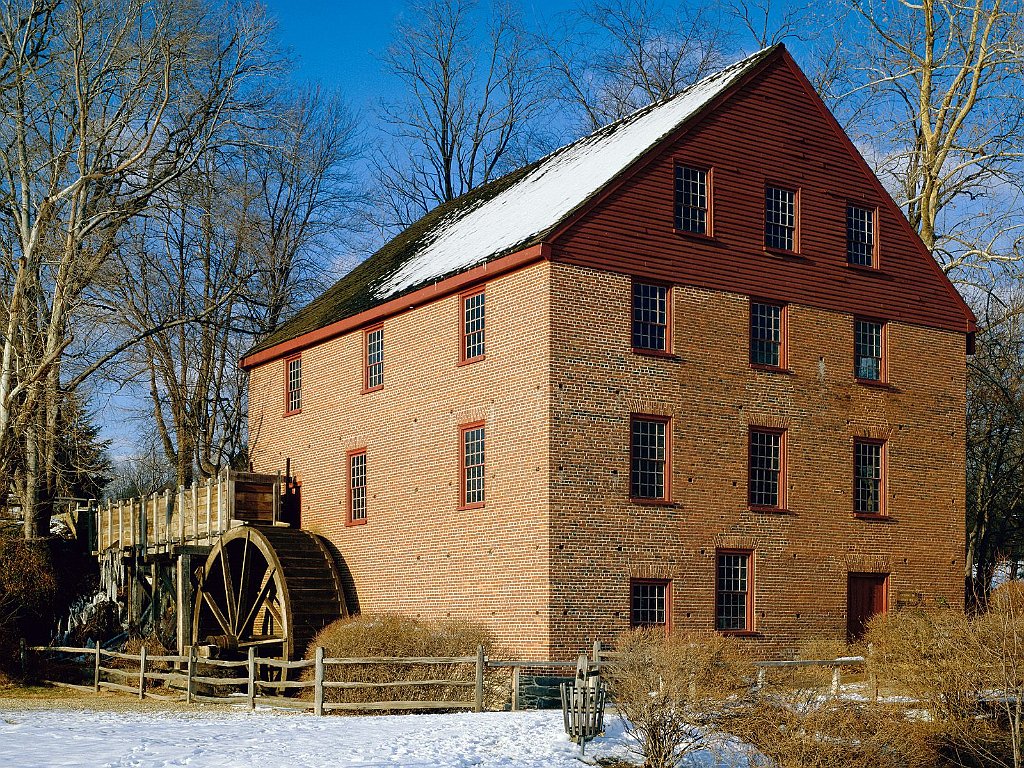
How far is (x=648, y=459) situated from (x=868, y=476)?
228 inches

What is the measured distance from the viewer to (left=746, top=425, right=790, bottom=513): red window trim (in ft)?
84.0

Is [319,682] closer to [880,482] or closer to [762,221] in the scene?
[762,221]

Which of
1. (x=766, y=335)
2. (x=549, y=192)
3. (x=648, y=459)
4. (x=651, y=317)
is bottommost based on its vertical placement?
(x=648, y=459)

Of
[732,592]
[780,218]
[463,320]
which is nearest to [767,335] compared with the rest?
[780,218]

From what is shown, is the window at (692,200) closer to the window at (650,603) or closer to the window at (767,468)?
the window at (767,468)

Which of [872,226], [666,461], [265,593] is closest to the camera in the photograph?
[666,461]

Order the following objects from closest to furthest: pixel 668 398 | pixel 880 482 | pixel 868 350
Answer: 1. pixel 668 398
2. pixel 880 482
3. pixel 868 350

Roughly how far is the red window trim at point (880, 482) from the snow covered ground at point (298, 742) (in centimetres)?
944

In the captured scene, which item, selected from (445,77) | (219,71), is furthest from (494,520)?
(445,77)

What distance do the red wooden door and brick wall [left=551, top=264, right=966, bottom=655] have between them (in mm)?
265

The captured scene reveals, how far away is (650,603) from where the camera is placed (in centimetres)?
2403

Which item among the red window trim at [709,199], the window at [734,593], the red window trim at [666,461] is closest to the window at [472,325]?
the red window trim at [666,461]

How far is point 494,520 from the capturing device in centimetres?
2436

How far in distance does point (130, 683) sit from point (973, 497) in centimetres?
3093
